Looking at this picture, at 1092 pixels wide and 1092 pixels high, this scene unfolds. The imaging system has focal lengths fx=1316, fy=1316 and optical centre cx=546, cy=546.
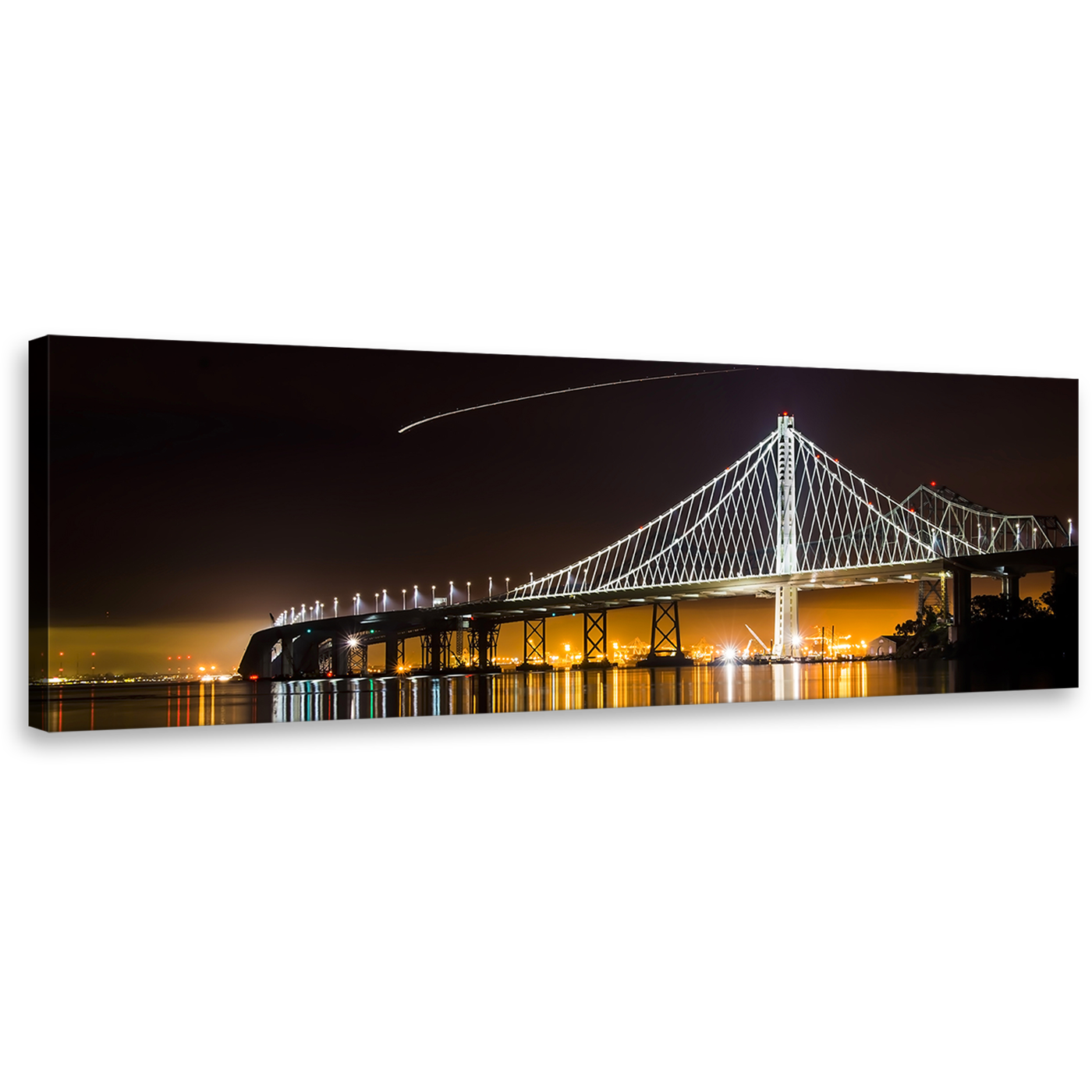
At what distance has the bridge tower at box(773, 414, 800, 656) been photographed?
8.44 m

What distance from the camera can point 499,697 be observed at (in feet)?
24.8

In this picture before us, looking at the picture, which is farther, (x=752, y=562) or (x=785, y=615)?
(x=752, y=562)

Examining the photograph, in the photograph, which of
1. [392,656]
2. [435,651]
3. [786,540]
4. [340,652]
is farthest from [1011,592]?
[340,652]

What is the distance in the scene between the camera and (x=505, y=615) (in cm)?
902

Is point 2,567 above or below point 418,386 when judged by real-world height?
below

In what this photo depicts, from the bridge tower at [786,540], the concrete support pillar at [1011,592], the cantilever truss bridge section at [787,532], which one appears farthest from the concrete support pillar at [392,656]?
the concrete support pillar at [1011,592]

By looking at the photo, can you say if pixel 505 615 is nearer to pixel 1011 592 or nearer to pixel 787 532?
pixel 787 532

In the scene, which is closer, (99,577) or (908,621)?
(99,577)

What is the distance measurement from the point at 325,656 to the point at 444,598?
794 mm

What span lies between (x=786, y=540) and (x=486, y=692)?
113 inches

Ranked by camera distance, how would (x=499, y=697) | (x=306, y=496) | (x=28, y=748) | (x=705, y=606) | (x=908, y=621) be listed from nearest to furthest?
(x=28, y=748), (x=306, y=496), (x=499, y=697), (x=908, y=621), (x=705, y=606)

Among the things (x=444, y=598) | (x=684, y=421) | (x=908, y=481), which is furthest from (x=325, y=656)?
(x=908, y=481)

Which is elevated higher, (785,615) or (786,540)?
(786,540)

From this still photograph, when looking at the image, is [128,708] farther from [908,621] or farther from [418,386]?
[908,621]
